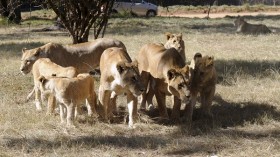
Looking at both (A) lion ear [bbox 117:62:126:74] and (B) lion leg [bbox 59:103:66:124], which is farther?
(B) lion leg [bbox 59:103:66:124]

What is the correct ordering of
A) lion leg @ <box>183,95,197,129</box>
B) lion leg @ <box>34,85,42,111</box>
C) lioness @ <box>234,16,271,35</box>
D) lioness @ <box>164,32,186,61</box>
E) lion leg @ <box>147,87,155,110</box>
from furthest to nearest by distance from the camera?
lioness @ <box>234,16,271,35</box>, lioness @ <box>164,32,186,61</box>, lion leg @ <box>34,85,42,111</box>, lion leg @ <box>147,87,155,110</box>, lion leg @ <box>183,95,197,129</box>

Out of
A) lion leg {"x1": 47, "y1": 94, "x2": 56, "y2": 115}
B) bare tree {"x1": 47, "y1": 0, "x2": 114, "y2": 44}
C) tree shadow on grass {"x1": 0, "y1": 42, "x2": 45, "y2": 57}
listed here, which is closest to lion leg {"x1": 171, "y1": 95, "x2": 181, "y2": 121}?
lion leg {"x1": 47, "y1": 94, "x2": 56, "y2": 115}

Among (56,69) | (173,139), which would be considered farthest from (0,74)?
(173,139)

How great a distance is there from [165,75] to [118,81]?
2.15ft

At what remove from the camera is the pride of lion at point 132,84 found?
20.8 ft

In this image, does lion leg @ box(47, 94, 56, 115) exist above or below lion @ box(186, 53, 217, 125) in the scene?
below

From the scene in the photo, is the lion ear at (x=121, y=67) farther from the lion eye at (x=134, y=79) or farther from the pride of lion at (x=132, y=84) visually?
the lion eye at (x=134, y=79)

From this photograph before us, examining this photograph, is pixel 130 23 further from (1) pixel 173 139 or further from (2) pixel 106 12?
(1) pixel 173 139

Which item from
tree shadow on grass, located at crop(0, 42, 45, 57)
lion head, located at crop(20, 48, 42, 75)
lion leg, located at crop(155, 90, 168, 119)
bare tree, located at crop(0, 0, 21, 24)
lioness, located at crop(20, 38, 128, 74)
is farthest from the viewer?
tree shadow on grass, located at crop(0, 42, 45, 57)

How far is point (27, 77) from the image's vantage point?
32.9ft

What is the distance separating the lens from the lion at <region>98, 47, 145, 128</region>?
20.7 ft

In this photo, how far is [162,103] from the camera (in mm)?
6941

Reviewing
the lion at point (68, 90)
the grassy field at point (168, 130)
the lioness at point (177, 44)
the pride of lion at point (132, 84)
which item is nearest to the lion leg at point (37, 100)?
the pride of lion at point (132, 84)

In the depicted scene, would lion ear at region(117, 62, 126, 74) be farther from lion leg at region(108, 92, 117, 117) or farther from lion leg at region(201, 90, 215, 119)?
lion leg at region(201, 90, 215, 119)
